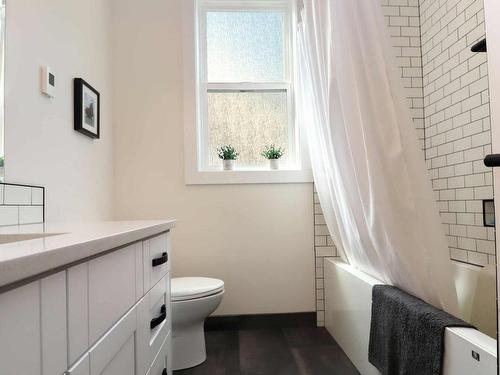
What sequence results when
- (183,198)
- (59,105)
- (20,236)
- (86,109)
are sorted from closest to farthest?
(20,236), (59,105), (86,109), (183,198)

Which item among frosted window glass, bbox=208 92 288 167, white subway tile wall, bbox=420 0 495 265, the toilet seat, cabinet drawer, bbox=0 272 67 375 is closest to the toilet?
the toilet seat

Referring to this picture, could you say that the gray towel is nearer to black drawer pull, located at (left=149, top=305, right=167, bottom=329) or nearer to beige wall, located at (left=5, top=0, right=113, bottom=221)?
black drawer pull, located at (left=149, top=305, right=167, bottom=329)

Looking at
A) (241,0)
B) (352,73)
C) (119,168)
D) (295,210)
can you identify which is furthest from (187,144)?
(352,73)

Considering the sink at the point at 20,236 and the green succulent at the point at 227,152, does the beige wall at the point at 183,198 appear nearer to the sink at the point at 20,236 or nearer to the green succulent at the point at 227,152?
the green succulent at the point at 227,152

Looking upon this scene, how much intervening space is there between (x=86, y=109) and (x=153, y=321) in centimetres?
140

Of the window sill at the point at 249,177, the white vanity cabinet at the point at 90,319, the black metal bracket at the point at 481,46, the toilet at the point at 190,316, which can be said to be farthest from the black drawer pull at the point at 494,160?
the window sill at the point at 249,177

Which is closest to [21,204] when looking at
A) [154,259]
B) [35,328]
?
[154,259]

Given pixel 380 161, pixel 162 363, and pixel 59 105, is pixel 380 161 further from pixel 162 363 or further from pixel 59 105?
pixel 59 105

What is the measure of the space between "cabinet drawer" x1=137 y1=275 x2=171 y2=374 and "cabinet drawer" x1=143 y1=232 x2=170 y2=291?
0.03 meters

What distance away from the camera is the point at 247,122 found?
2.84m

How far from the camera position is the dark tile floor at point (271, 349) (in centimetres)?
196

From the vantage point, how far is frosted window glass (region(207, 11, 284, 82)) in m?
2.83

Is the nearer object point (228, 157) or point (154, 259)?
point (154, 259)

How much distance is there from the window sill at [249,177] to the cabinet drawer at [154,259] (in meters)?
1.19
